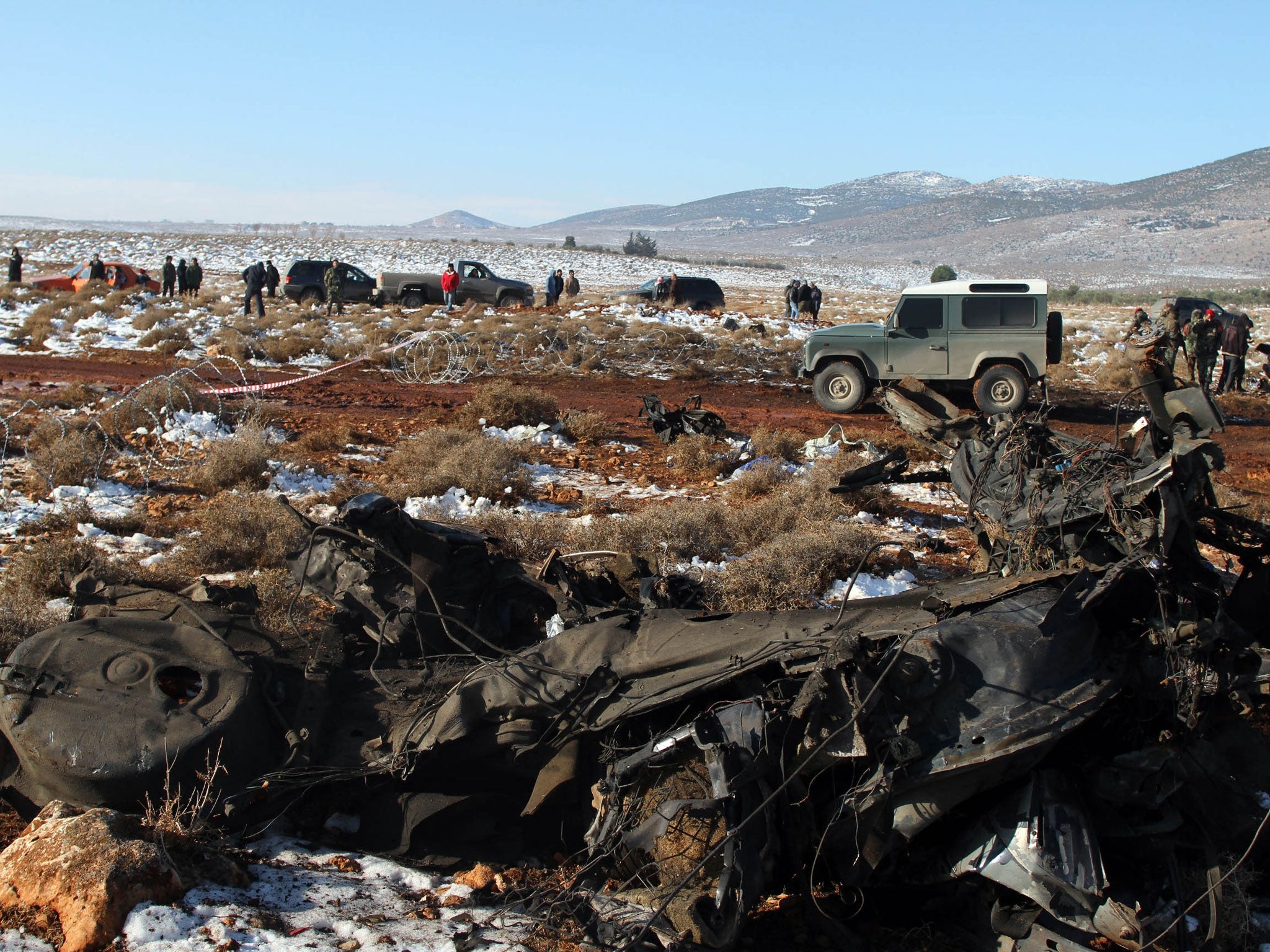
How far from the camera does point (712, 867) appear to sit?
4.00 m

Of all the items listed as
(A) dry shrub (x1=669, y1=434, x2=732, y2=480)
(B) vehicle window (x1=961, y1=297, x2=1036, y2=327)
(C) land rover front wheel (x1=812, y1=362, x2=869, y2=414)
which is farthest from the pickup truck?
(A) dry shrub (x1=669, y1=434, x2=732, y2=480)

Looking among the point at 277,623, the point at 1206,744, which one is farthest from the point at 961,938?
the point at 277,623

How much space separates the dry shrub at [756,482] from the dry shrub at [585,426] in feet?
8.95

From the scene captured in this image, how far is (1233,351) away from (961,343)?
7588mm

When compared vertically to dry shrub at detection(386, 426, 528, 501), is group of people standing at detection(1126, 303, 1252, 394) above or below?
above

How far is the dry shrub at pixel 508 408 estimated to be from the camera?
1455 centimetres

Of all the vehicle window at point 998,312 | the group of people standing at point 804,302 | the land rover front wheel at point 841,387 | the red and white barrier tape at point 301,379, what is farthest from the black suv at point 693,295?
the vehicle window at point 998,312

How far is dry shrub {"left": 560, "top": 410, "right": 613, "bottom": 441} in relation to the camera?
13.9 m

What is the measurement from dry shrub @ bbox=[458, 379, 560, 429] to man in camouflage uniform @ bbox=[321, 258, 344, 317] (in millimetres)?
15040

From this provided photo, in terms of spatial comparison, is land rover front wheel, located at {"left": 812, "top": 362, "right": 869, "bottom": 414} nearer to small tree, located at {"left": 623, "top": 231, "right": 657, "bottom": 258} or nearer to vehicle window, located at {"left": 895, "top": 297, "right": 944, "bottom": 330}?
vehicle window, located at {"left": 895, "top": 297, "right": 944, "bottom": 330}

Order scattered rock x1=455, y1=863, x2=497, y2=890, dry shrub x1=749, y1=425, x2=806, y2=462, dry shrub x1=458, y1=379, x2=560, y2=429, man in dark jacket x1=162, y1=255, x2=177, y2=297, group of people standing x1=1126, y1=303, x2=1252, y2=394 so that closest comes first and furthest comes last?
scattered rock x1=455, y1=863, x2=497, y2=890 → dry shrub x1=749, y1=425, x2=806, y2=462 → dry shrub x1=458, y1=379, x2=560, y2=429 → group of people standing x1=1126, y1=303, x2=1252, y2=394 → man in dark jacket x1=162, y1=255, x2=177, y2=297

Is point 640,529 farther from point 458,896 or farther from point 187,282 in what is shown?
point 187,282

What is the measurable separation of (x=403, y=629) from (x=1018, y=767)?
353 cm

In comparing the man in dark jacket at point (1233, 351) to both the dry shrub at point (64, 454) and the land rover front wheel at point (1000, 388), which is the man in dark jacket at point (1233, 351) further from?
the dry shrub at point (64, 454)
